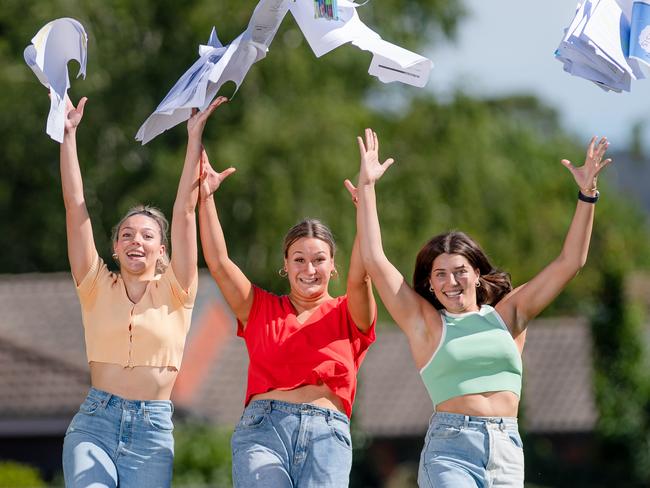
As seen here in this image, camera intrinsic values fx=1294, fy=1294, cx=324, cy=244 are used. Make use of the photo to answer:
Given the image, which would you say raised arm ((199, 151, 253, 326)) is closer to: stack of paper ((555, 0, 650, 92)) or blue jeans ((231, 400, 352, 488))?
blue jeans ((231, 400, 352, 488))

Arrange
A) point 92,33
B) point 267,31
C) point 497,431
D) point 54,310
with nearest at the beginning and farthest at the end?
1. point 497,431
2. point 267,31
3. point 54,310
4. point 92,33

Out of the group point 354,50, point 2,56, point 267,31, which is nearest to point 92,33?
point 2,56

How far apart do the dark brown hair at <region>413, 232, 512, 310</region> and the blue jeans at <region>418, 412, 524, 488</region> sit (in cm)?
60

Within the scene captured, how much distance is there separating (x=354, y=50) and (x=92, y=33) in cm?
469

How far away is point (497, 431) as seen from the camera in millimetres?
5570

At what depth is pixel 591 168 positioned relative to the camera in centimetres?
583

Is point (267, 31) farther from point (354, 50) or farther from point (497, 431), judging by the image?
point (354, 50)

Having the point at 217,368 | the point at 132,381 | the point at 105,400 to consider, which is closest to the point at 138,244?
the point at 132,381

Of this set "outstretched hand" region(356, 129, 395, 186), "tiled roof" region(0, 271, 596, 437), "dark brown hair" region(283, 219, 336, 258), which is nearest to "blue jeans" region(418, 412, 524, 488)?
"dark brown hair" region(283, 219, 336, 258)

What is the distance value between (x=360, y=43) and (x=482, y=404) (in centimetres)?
183

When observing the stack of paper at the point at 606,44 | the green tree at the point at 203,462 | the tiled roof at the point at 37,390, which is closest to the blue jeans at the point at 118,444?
the stack of paper at the point at 606,44

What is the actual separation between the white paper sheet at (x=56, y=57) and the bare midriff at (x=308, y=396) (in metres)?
1.52

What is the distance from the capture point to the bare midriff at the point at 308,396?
226 inches

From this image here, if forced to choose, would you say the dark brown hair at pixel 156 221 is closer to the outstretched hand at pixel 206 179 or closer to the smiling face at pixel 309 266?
the outstretched hand at pixel 206 179
